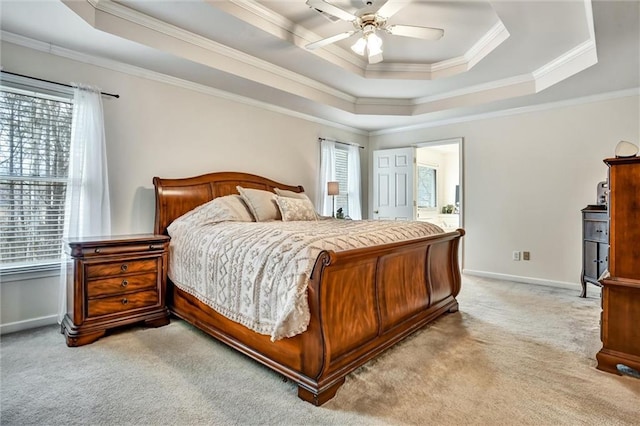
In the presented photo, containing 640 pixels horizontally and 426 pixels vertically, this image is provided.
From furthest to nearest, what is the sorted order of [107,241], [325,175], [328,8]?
[325,175], [107,241], [328,8]

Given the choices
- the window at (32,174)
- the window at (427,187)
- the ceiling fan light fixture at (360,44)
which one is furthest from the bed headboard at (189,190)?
the window at (427,187)

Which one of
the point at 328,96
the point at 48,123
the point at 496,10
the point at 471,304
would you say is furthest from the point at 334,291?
the point at 328,96

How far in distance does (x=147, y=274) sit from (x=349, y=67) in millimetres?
3091

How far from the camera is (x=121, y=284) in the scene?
271 cm

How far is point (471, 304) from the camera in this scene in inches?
142

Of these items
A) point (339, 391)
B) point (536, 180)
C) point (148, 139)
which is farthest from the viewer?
point (536, 180)

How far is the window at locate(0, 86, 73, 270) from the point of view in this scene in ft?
8.88

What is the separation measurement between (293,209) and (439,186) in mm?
5963

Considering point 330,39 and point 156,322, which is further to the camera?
point 156,322

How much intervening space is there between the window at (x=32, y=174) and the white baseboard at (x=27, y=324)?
0.47m

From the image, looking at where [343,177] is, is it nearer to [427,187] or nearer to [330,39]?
[330,39]

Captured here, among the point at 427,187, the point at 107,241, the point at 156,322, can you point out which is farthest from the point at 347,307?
the point at 427,187

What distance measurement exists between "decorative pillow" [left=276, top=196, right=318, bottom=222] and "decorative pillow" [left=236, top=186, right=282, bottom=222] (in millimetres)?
72

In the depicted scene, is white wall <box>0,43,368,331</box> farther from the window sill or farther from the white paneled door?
the white paneled door
